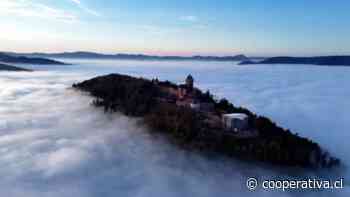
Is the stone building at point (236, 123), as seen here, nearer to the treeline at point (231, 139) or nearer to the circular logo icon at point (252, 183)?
the treeline at point (231, 139)

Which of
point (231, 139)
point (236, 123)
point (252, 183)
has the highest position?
point (236, 123)

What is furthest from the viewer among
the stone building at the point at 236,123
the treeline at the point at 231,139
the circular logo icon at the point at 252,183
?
the stone building at the point at 236,123

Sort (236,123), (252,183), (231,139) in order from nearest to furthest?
(252,183) < (231,139) < (236,123)

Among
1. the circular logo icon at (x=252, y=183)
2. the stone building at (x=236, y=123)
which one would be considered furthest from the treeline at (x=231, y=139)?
the circular logo icon at (x=252, y=183)

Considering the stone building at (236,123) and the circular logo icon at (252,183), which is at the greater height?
the stone building at (236,123)

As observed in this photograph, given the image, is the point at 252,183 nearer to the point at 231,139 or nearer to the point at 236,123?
the point at 231,139

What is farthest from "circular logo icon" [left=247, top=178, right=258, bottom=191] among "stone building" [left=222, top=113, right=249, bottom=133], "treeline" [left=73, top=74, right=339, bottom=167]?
"stone building" [left=222, top=113, right=249, bottom=133]

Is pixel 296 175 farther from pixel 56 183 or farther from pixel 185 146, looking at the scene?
pixel 56 183

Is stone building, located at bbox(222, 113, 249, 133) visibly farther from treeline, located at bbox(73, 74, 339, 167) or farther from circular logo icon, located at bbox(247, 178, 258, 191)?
circular logo icon, located at bbox(247, 178, 258, 191)

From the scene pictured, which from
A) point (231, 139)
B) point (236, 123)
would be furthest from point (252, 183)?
point (236, 123)

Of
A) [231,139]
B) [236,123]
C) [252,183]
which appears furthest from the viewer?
[236,123]

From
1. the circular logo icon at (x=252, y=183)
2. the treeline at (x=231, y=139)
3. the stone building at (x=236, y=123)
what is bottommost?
the circular logo icon at (x=252, y=183)
